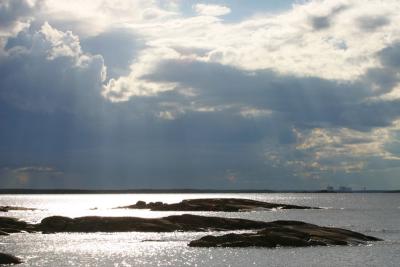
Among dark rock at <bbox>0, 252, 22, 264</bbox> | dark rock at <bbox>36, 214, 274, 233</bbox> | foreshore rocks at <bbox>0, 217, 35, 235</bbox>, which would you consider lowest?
dark rock at <bbox>0, 252, 22, 264</bbox>

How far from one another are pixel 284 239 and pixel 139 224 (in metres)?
29.2

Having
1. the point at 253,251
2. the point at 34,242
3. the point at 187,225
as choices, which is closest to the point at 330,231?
the point at 253,251

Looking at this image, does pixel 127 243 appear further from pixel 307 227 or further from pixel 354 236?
pixel 354 236

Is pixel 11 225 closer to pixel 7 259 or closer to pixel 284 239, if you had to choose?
pixel 7 259

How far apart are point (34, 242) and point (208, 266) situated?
36.3 metres

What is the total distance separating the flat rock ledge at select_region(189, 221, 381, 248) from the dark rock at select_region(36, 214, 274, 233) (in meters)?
18.6

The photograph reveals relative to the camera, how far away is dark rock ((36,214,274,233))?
108 metres

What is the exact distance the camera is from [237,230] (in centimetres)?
11050

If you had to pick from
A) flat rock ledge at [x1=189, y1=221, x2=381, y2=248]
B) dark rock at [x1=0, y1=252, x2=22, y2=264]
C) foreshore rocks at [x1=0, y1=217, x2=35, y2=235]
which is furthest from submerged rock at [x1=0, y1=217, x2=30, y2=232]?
dark rock at [x1=0, y1=252, x2=22, y2=264]

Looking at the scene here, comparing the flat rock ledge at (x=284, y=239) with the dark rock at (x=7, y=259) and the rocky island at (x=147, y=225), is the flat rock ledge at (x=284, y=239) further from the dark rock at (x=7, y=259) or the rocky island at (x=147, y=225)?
the dark rock at (x=7, y=259)

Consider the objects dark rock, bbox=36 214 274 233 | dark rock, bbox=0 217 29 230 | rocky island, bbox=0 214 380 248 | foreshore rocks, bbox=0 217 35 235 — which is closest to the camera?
rocky island, bbox=0 214 380 248

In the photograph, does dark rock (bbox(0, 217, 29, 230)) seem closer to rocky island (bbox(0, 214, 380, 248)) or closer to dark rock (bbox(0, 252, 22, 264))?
rocky island (bbox(0, 214, 380, 248))

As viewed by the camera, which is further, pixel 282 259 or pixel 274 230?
pixel 274 230

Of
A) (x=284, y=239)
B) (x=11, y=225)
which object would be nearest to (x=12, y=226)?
(x=11, y=225)
